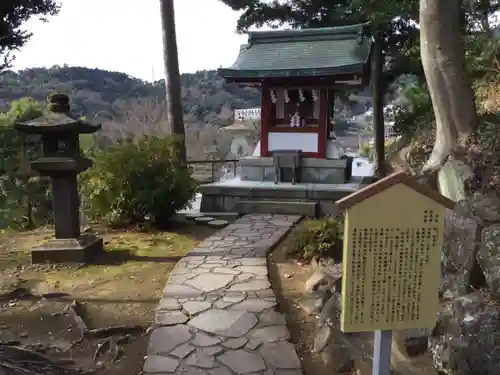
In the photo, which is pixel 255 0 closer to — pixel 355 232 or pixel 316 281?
pixel 316 281

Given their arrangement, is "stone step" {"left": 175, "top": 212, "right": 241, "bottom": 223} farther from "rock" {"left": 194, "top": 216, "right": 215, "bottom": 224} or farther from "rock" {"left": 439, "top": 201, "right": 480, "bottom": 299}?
"rock" {"left": 439, "top": 201, "right": 480, "bottom": 299}

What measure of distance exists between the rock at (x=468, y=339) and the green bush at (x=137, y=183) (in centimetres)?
527

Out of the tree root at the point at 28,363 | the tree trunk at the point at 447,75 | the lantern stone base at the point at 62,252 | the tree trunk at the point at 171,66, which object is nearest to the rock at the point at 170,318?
the tree root at the point at 28,363

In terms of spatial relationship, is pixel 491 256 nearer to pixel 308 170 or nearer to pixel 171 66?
pixel 308 170

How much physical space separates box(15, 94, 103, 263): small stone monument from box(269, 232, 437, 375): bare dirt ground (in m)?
2.75

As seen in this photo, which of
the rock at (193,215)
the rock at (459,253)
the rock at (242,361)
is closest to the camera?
the rock at (242,361)

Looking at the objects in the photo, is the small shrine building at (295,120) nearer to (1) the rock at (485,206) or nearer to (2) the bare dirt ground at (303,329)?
(2) the bare dirt ground at (303,329)

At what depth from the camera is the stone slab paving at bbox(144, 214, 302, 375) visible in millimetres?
3207

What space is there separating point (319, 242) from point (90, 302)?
308cm

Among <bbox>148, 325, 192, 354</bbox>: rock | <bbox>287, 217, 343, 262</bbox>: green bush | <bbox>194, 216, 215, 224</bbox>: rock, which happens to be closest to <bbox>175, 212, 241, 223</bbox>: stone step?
<bbox>194, 216, 215, 224</bbox>: rock

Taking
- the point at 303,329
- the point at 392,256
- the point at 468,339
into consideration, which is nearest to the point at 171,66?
the point at 303,329

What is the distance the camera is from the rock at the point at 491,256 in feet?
11.9

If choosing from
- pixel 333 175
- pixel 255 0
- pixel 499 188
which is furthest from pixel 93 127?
pixel 255 0

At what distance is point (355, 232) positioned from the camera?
2.16 metres
